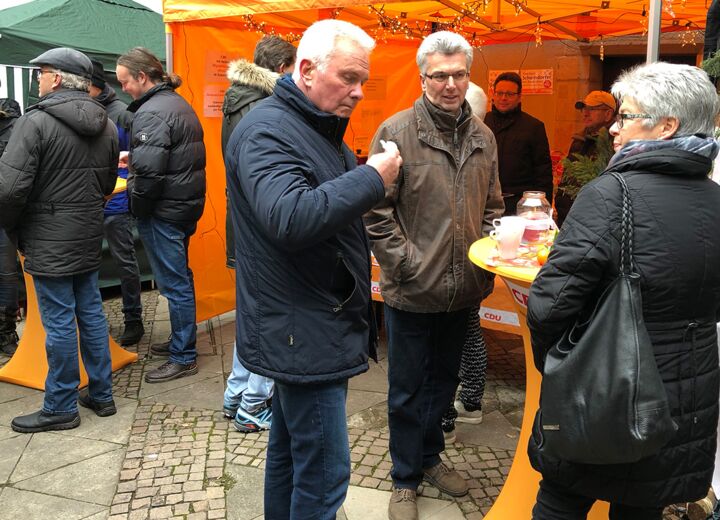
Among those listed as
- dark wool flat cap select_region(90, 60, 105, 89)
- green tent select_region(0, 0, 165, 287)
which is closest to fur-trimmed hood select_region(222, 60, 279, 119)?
dark wool flat cap select_region(90, 60, 105, 89)

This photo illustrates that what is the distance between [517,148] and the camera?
17.0 feet

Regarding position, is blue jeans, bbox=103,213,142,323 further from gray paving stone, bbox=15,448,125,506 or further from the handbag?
the handbag

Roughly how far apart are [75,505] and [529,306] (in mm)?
2314

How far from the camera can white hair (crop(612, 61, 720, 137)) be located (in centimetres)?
189

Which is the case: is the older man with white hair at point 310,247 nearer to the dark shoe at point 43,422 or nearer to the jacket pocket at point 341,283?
the jacket pocket at point 341,283

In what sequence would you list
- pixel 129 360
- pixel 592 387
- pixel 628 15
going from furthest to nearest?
pixel 628 15 → pixel 129 360 → pixel 592 387

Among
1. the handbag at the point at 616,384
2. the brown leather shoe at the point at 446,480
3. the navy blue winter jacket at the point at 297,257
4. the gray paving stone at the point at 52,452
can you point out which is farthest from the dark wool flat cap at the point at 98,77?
the handbag at the point at 616,384

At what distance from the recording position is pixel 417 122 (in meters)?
2.75

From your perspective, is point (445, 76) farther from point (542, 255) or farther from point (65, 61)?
point (65, 61)

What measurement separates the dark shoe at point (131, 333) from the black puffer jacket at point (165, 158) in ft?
4.10

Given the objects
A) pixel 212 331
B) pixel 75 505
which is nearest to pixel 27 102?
pixel 212 331

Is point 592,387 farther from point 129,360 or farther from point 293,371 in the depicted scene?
point 129,360

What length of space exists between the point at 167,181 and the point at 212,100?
1353 millimetres

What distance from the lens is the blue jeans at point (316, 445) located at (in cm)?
210
